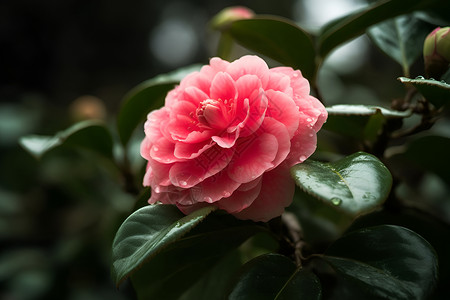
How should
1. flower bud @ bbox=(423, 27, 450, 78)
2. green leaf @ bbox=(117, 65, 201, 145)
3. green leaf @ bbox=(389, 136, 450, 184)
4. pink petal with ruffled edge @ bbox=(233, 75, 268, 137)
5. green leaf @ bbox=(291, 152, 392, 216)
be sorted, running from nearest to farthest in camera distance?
green leaf @ bbox=(291, 152, 392, 216)
pink petal with ruffled edge @ bbox=(233, 75, 268, 137)
flower bud @ bbox=(423, 27, 450, 78)
green leaf @ bbox=(389, 136, 450, 184)
green leaf @ bbox=(117, 65, 201, 145)

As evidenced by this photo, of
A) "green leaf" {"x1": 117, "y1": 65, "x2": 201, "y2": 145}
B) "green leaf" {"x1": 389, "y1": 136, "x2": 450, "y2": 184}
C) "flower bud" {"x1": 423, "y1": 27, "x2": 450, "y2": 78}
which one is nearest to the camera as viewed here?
"flower bud" {"x1": 423, "y1": 27, "x2": 450, "y2": 78}

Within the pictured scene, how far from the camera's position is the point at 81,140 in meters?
0.93

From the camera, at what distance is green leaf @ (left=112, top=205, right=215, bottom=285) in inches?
19.2

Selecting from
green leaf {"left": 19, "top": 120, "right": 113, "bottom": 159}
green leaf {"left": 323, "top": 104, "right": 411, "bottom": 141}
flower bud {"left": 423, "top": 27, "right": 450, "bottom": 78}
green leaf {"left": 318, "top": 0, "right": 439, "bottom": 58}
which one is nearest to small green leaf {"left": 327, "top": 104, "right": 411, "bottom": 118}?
green leaf {"left": 323, "top": 104, "right": 411, "bottom": 141}

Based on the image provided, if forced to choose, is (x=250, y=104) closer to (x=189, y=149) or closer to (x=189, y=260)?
(x=189, y=149)

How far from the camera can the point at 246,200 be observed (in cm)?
54

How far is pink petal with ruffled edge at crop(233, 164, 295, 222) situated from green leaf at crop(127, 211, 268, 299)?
9cm

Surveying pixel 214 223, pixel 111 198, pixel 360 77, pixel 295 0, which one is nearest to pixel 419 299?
pixel 214 223

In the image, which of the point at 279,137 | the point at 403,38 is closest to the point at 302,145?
the point at 279,137

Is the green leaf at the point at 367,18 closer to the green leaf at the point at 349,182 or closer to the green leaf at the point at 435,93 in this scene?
the green leaf at the point at 435,93

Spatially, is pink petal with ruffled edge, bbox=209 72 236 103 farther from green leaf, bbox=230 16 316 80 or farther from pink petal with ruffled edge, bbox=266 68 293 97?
green leaf, bbox=230 16 316 80

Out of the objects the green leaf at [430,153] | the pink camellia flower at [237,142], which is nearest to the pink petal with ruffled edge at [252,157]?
the pink camellia flower at [237,142]

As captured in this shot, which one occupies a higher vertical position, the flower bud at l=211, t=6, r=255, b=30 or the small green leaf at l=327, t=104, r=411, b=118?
the flower bud at l=211, t=6, r=255, b=30

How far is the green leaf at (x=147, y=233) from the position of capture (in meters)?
0.49
